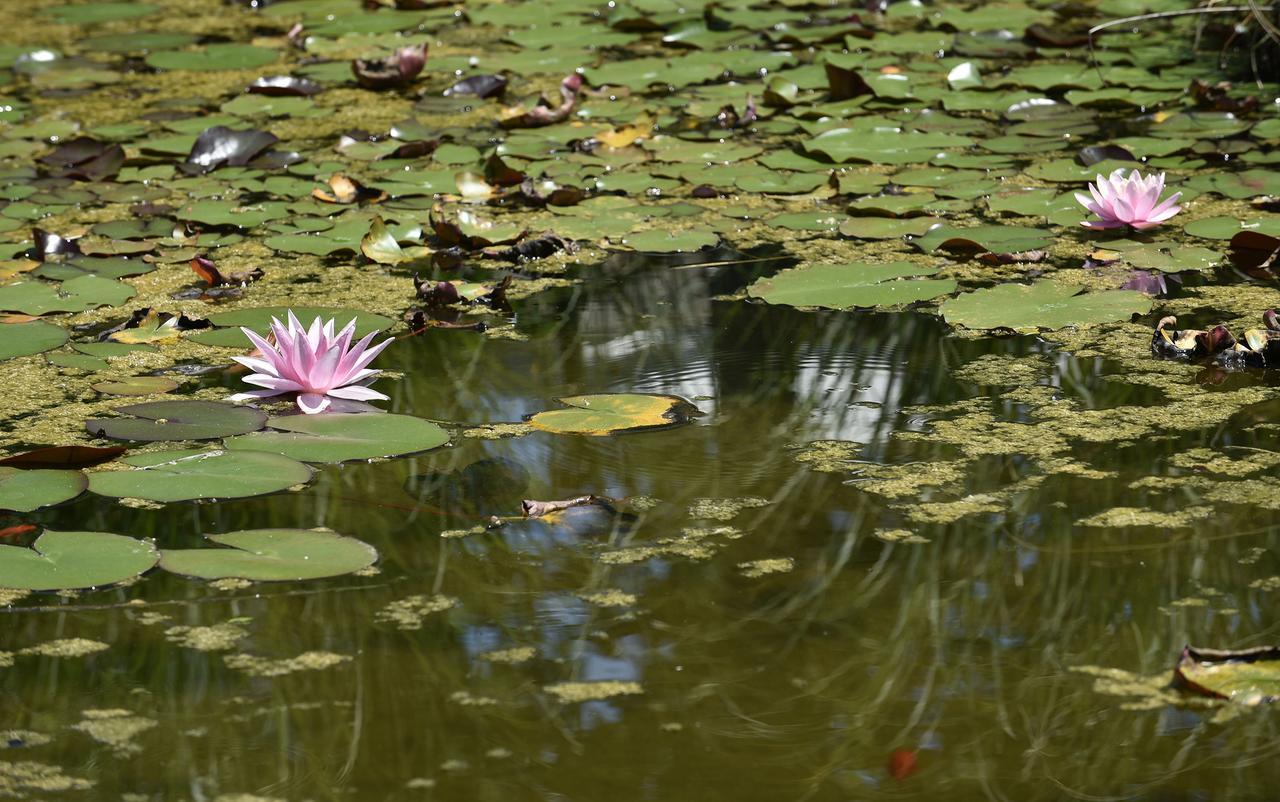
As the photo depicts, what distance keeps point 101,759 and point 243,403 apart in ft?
3.46

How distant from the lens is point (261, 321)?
9.73 ft

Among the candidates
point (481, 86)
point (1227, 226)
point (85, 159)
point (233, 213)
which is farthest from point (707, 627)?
point (481, 86)

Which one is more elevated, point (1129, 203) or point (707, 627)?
point (1129, 203)

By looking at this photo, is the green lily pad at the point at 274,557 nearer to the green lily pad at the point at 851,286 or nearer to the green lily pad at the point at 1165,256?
the green lily pad at the point at 851,286

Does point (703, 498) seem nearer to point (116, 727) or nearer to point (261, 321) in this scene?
point (116, 727)

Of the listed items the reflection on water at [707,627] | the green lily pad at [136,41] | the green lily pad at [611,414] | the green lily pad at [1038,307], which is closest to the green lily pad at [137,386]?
the reflection on water at [707,627]

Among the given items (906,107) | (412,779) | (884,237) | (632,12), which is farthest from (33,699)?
(632,12)

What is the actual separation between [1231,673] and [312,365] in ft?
5.12

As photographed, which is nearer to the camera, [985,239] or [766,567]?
[766,567]

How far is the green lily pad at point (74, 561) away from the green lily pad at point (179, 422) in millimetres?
357

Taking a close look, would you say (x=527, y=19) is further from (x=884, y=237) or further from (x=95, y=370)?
(x=95, y=370)

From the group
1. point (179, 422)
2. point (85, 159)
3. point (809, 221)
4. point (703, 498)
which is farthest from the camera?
point (85, 159)

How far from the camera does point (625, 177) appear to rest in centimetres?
394

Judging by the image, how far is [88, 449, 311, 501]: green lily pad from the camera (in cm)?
218
